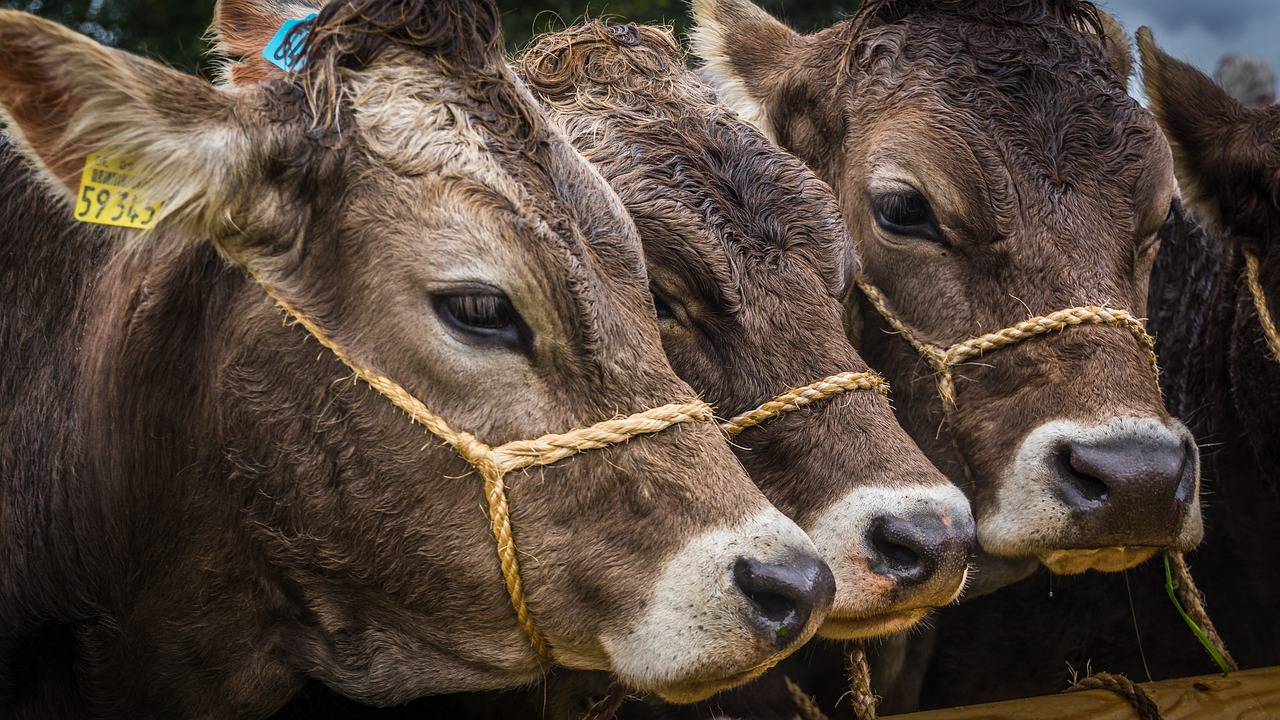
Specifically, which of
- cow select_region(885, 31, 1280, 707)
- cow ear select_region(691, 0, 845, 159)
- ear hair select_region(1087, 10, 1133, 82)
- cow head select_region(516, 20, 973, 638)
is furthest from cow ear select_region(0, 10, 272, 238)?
ear hair select_region(1087, 10, 1133, 82)

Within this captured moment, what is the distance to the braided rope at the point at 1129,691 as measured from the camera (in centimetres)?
325

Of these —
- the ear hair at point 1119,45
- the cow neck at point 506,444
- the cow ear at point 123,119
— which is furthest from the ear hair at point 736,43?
the cow ear at point 123,119

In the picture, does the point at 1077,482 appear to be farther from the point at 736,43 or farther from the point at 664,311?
the point at 736,43

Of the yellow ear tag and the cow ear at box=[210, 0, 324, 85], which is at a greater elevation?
the yellow ear tag

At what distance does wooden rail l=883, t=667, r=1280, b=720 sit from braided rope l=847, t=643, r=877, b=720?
0.44 ft

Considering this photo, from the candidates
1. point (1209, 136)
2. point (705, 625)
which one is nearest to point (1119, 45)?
point (1209, 136)

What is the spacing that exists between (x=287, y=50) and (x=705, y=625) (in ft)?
5.57

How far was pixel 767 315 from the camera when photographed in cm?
332

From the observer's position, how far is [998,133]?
377 cm

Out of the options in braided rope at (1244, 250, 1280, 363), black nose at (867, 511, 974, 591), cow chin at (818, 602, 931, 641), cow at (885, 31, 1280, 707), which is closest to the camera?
black nose at (867, 511, 974, 591)

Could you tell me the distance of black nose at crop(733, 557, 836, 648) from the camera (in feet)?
7.97

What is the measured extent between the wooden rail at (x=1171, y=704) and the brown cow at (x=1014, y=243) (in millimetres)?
386

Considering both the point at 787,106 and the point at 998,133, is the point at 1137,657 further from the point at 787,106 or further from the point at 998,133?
the point at 787,106

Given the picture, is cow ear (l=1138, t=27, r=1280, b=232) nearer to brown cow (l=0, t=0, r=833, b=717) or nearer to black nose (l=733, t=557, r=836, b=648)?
brown cow (l=0, t=0, r=833, b=717)
